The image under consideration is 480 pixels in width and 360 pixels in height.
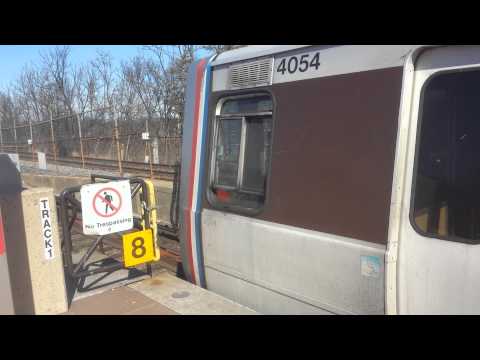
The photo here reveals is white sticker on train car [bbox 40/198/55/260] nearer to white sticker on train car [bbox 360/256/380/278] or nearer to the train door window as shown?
the train door window

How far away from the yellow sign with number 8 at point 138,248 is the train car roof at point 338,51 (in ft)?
6.70

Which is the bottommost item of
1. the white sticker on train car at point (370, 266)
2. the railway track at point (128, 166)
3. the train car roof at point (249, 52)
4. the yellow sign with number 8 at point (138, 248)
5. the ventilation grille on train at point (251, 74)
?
the railway track at point (128, 166)

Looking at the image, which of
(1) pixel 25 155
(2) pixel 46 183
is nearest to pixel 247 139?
(2) pixel 46 183

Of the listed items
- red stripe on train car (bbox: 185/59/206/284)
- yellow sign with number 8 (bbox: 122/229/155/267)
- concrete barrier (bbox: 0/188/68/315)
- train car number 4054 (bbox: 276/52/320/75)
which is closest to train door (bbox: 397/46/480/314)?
train car number 4054 (bbox: 276/52/320/75)

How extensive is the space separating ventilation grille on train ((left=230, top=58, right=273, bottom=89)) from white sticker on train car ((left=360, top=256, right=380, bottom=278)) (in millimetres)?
1744

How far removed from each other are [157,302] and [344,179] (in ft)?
7.05

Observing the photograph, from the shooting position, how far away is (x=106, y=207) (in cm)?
405

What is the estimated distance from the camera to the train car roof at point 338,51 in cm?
268

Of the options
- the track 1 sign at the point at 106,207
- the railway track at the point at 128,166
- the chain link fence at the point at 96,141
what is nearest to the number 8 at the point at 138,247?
the track 1 sign at the point at 106,207

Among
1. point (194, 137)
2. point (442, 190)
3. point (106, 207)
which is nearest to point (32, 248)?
point (106, 207)

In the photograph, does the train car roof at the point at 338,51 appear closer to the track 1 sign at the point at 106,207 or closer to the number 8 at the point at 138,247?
the track 1 sign at the point at 106,207

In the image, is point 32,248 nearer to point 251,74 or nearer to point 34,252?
point 34,252

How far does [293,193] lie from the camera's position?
10.9 feet

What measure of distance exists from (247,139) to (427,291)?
2.06m
